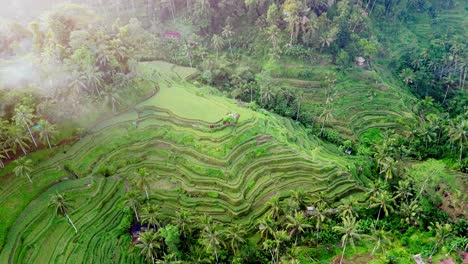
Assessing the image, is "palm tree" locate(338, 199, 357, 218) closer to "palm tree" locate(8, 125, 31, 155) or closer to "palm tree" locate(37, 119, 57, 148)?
"palm tree" locate(37, 119, 57, 148)

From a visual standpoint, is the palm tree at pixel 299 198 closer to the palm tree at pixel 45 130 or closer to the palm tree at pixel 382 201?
the palm tree at pixel 382 201

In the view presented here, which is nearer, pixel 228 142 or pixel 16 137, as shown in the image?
pixel 16 137

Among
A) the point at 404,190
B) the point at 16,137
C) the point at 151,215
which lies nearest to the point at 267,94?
the point at 404,190

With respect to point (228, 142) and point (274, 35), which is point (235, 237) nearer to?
point (228, 142)

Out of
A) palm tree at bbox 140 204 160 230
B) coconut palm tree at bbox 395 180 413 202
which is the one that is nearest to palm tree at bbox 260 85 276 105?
coconut palm tree at bbox 395 180 413 202

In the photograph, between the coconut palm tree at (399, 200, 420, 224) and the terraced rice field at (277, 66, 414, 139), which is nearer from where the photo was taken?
the coconut palm tree at (399, 200, 420, 224)

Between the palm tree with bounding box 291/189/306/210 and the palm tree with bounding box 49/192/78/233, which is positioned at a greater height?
the palm tree with bounding box 49/192/78/233

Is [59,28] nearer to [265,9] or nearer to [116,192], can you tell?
[116,192]

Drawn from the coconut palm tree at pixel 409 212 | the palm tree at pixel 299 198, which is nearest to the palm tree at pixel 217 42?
the palm tree at pixel 299 198
